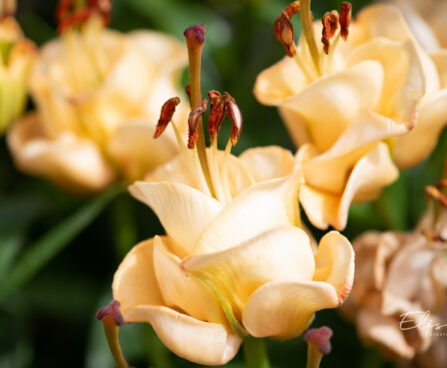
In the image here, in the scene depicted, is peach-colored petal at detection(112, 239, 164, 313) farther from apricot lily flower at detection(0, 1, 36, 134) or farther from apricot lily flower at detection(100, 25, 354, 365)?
apricot lily flower at detection(0, 1, 36, 134)

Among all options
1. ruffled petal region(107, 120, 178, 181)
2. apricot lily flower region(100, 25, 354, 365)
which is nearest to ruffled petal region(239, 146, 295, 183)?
apricot lily flower region(100, 25, 354, 365)

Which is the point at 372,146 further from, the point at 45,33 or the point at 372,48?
the point at 45,33

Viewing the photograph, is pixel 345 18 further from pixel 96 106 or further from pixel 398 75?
pixel 96 106

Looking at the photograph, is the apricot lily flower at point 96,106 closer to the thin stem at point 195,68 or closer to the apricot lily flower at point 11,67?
the apricot lily flower at point 11,67

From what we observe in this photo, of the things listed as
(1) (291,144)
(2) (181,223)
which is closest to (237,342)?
(2) (181,223)

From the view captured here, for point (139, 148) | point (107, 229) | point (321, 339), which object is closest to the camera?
point (321, 339)

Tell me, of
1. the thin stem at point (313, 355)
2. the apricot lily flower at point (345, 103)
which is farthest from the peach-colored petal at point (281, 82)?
the thin stem at point (313, 355)

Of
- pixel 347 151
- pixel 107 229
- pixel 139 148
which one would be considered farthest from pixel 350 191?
pixel 107 229
